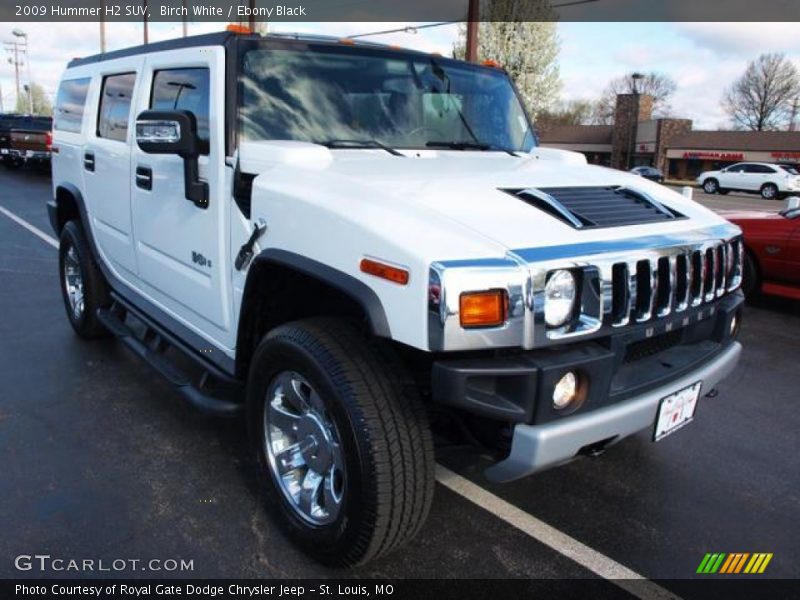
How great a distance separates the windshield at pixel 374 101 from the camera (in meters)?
3.14

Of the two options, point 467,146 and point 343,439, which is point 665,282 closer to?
point 343,439

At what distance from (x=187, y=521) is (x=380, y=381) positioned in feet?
4.08

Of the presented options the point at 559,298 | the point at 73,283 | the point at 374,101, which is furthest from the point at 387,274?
the point at 73,283

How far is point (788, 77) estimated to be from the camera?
246 feet

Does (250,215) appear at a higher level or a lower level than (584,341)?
higher

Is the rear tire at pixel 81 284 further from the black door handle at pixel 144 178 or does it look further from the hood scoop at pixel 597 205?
the hood scoop at pixel 597 205

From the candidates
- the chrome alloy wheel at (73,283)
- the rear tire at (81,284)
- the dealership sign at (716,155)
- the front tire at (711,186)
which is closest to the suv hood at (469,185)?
the rear tire at (81,284)

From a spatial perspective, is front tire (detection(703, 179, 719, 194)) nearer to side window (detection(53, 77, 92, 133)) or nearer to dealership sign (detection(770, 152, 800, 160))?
dealership sign (detection(770, 152, 800, 160))

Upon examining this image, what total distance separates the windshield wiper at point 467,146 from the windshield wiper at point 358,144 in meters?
0.33

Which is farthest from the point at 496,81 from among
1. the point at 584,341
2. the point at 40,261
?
the point at 40,261

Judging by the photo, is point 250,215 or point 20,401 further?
point 20,401

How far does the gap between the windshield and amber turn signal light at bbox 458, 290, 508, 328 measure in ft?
4.72

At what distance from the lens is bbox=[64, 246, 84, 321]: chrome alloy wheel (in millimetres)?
5188

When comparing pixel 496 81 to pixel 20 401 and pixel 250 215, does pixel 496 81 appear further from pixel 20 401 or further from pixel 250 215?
pixel 20 401
